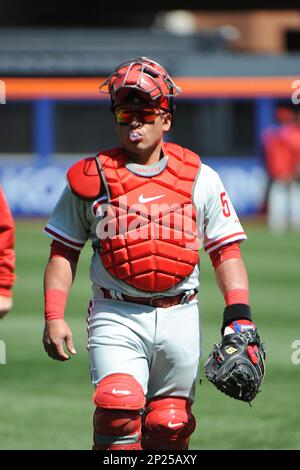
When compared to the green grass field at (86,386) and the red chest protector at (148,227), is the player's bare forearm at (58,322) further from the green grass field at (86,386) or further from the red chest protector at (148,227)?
the green grass field at (86,386)

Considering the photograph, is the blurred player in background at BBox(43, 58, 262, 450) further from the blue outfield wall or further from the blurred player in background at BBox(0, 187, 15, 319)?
the blue outfield wall

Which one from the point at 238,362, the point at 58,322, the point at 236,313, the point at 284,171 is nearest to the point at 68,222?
the point at 58,322

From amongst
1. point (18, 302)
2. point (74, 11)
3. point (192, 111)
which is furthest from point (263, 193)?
point (74, 11)

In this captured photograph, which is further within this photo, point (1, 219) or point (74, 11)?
point (74, 11)

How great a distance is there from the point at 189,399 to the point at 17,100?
20.1 meters

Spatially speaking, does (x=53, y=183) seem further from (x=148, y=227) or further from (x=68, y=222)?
(x=148, y=227)

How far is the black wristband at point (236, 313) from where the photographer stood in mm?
4975

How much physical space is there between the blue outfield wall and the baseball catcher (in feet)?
61.2

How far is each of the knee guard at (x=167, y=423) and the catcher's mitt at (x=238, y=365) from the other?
0.81 feet

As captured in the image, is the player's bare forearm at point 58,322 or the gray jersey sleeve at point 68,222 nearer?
the player's bare forearm at point 58,322

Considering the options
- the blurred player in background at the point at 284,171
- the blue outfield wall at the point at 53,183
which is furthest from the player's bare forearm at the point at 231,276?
the blue outfield wall at the point at 53,183

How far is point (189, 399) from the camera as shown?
5.16 metres

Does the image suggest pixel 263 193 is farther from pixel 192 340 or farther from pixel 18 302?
pixel 192 340
